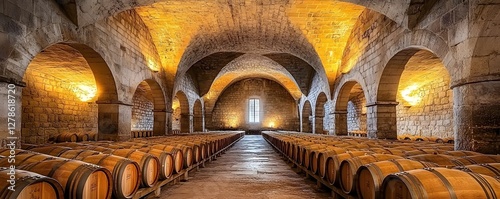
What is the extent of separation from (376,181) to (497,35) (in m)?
3.33


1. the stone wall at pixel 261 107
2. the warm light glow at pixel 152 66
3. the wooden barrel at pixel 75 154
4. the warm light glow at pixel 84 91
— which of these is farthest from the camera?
the stone wall at pixel 261 107

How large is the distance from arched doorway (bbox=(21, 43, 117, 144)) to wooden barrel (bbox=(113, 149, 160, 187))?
149 inches

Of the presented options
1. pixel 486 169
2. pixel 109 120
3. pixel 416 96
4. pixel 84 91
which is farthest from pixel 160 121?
pixel 486 169

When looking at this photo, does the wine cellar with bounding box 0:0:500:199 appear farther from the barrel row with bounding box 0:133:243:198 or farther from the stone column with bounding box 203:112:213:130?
the stone column with bounding box 203:112:213:130

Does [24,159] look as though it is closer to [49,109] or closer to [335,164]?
[335,164]

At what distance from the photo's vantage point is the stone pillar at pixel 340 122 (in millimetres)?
11880

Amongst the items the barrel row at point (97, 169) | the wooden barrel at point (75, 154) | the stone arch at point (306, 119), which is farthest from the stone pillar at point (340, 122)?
the wooden barrel at point (75, 154)

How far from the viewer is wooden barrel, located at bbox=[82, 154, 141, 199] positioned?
2.73 metres

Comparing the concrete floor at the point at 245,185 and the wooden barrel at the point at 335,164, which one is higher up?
the wooden barrel at the point at 335,164

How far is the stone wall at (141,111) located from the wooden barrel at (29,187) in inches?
522

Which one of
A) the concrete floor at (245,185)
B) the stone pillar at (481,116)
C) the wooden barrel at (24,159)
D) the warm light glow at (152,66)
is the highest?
the warm light glow at (152,66)

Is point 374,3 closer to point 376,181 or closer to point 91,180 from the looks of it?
point 376,181

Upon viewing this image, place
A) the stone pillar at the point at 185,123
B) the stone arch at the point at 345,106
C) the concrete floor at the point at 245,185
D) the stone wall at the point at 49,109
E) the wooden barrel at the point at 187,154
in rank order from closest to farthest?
the concrete floor at the point at 245,185, the wooden barrel at the point at 187,154, the stone wall at the point at 49,109, the stone arch at the point at 345,106, the stone pillar at the point at 185,123

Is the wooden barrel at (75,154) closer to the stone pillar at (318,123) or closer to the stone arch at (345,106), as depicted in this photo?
the stone arch at (345,106)
